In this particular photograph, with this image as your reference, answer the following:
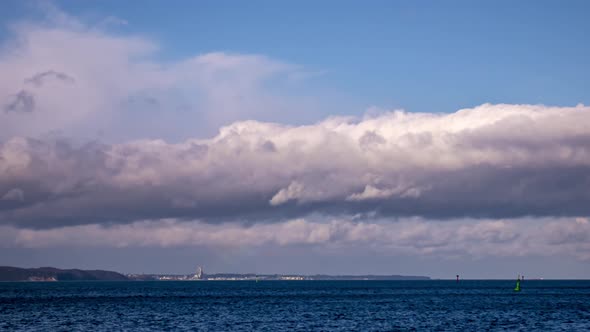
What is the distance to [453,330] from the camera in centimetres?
9069

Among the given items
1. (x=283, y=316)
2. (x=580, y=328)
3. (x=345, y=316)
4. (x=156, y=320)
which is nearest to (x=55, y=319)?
(x=156, y=320)

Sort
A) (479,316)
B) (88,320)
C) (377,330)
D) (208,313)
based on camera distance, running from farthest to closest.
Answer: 1. (208,313)
2. (479,316)
3. (88,320)
4. (377,330)

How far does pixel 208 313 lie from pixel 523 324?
52513 millimetres

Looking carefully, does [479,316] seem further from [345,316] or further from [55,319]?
[55,319]

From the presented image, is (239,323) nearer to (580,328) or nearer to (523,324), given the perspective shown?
(523,324)

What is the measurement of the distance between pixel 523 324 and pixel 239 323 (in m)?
39.1

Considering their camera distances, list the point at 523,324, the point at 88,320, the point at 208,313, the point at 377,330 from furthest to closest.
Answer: the point at 208,313, the point at 88,320, the point at 523,324, the point at 377,330

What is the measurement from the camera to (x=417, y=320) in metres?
107

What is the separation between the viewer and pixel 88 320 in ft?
351

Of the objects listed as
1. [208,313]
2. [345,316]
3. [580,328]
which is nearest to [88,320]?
[208,313]

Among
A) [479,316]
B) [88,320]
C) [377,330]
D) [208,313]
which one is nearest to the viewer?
[377,330]

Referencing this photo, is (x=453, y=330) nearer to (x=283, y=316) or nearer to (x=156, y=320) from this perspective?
(x=283, y=316)

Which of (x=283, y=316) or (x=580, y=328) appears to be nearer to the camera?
(x=580, y=328)

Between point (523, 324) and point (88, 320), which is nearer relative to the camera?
point (523, 324)
